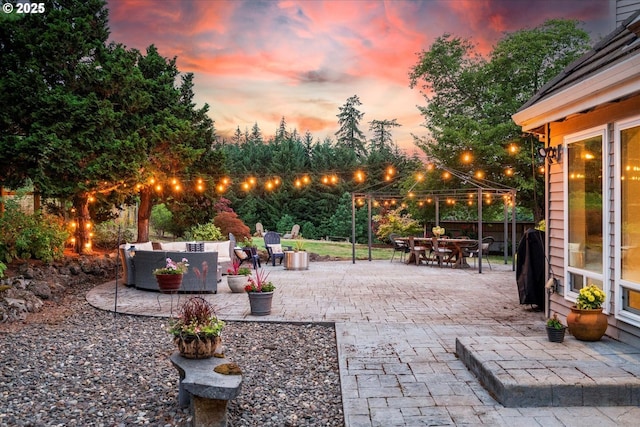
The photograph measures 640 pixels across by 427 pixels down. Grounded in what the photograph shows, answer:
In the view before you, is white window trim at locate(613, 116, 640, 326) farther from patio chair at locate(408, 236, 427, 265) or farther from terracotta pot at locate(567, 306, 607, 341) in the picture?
patio chair at locate(408, 236, 427, 265)

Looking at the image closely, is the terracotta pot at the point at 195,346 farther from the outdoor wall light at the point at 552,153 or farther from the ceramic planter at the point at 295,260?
the ceramic planter at the point at 295,260

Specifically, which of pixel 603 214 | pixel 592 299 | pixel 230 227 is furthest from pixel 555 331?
pixel 230 227

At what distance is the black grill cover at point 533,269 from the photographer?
6.85 metres

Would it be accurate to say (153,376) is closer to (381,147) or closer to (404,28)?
(404,28)

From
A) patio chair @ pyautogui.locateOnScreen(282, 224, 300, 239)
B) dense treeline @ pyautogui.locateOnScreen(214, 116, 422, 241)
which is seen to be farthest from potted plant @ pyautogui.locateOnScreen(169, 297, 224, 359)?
dense treeline @ pyautogui.locateOnScreen(214, 116, 422, 241)

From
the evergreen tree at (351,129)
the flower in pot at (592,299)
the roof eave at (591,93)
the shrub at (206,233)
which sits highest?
the evergreen tree at (351,129)

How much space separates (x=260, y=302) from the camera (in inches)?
262

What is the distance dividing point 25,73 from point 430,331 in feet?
32.4

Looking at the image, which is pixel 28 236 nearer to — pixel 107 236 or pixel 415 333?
pixel 107 236

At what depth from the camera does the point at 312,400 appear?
3.75m

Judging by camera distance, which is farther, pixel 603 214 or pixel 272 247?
pixel 272 247

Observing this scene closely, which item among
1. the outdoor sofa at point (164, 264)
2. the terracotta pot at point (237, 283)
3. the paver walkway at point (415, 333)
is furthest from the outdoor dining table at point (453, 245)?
the outdoor sofa at point (164, 264)

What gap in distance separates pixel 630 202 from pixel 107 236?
1445 centimetres

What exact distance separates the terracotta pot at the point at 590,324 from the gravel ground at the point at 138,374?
2.38m
